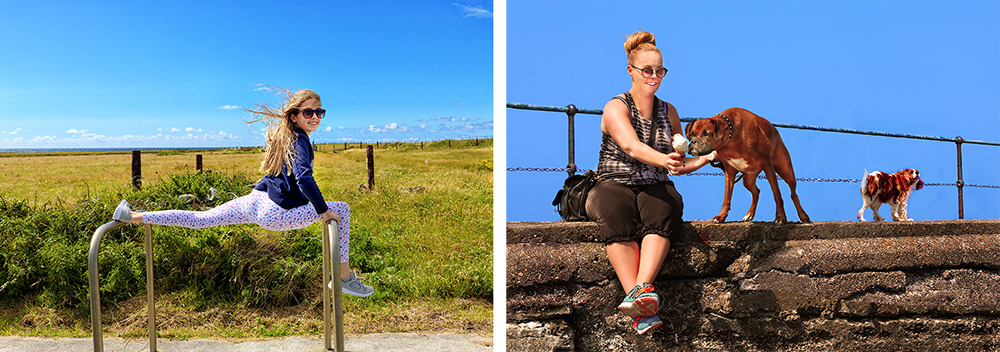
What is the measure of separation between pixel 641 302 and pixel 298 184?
1493mm

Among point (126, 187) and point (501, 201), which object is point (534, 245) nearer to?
point (501, 201)

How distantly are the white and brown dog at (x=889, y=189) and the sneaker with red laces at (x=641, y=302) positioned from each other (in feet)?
4.47

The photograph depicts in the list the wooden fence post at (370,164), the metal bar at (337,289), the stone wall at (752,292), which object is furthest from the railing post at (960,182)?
the wooden fence post at (370,164)

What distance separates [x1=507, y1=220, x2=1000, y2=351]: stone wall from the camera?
2.48m

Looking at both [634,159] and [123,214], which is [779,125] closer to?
[634,159]

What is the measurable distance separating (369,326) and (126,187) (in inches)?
114

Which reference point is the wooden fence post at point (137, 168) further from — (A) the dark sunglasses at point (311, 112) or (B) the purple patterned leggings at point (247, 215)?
(A) the dark sunglasses at point (311, 112)

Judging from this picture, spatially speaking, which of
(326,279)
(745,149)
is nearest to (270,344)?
(326,279)

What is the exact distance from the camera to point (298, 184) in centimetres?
218

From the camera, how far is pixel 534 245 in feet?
8.36

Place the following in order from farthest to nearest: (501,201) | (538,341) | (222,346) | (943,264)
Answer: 1. (222,346)
2. (943,264)
3. (538,341)
4. (501,201)

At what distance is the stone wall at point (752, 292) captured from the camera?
2484 mm

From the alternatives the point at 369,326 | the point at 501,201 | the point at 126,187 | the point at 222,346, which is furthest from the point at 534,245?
the point at 126,187

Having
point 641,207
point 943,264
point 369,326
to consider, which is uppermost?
point 641,207
